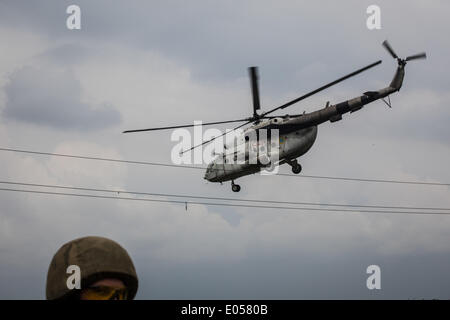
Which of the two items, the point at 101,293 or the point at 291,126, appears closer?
the point at 101,293

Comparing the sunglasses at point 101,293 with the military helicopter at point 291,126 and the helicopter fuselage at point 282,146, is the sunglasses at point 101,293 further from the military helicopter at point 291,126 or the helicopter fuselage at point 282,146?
the helicopter fuselage at point 282,146

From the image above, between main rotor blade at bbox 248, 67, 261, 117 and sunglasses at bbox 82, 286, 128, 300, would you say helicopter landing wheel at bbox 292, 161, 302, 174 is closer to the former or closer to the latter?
main rotor blade at bbox 248, 67, 261, 117

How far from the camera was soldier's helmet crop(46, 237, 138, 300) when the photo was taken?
3.40 metres

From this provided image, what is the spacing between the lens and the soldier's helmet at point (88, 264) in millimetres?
3402

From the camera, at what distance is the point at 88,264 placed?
3406 mm

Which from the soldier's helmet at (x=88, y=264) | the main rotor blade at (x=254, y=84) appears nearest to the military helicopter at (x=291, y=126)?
the main rotor blade at (x=254, y=84)

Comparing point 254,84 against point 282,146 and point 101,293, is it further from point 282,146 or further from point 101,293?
point 101,293

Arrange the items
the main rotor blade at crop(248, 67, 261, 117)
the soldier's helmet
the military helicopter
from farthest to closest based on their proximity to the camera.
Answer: the main rotor blade at crop(248, 67, 261, 117)
the military helicopter
the soldier's helmet

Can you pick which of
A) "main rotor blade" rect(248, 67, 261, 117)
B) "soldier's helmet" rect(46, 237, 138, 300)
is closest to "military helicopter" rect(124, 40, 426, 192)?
"main rotor blade" rect(248, 67, 261, 117)

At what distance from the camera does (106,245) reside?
347 centimetres

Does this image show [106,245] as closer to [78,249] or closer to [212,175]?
[78,249]

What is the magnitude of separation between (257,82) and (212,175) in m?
6.89

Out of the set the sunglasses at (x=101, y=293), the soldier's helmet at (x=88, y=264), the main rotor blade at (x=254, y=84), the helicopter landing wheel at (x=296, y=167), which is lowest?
the sunglasses at (x=101, y=293)

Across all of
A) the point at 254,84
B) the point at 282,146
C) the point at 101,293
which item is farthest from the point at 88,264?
the point at 254,84
